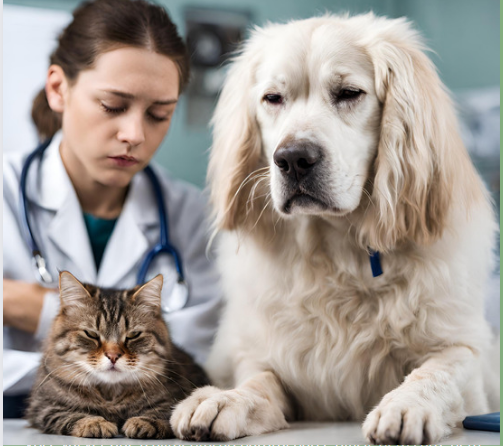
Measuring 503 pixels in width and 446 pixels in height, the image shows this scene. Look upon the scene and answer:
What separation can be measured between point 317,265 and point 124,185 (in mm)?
547

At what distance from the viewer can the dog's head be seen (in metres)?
0.99

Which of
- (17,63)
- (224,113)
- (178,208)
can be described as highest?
(17,63)

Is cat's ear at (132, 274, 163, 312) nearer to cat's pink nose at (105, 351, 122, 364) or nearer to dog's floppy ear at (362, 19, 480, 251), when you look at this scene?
cat's pink nose at (105, 351, 122, 364)

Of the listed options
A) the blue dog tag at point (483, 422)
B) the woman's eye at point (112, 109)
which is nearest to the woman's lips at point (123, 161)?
the woman's eye at point (112, 109)

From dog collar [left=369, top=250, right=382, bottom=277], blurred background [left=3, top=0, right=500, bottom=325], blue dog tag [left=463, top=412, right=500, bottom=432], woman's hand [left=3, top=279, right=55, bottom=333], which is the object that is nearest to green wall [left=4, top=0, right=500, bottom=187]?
blurred background [left=3, top=0, right=500, bottom=325]

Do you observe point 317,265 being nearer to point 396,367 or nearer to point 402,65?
point 396,367

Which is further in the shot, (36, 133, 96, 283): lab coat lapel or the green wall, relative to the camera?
the green wall

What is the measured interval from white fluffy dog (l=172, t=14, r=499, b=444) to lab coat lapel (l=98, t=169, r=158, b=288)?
234 millimetres

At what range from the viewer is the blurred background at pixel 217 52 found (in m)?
2.11

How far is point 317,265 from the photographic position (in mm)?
1119

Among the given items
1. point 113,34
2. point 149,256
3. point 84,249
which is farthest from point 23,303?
point 113,34

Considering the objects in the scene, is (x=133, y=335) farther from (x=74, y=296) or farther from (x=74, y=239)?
(x=74, y=239)

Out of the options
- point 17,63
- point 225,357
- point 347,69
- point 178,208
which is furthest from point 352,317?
point 17,63

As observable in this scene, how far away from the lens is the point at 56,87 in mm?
1406
